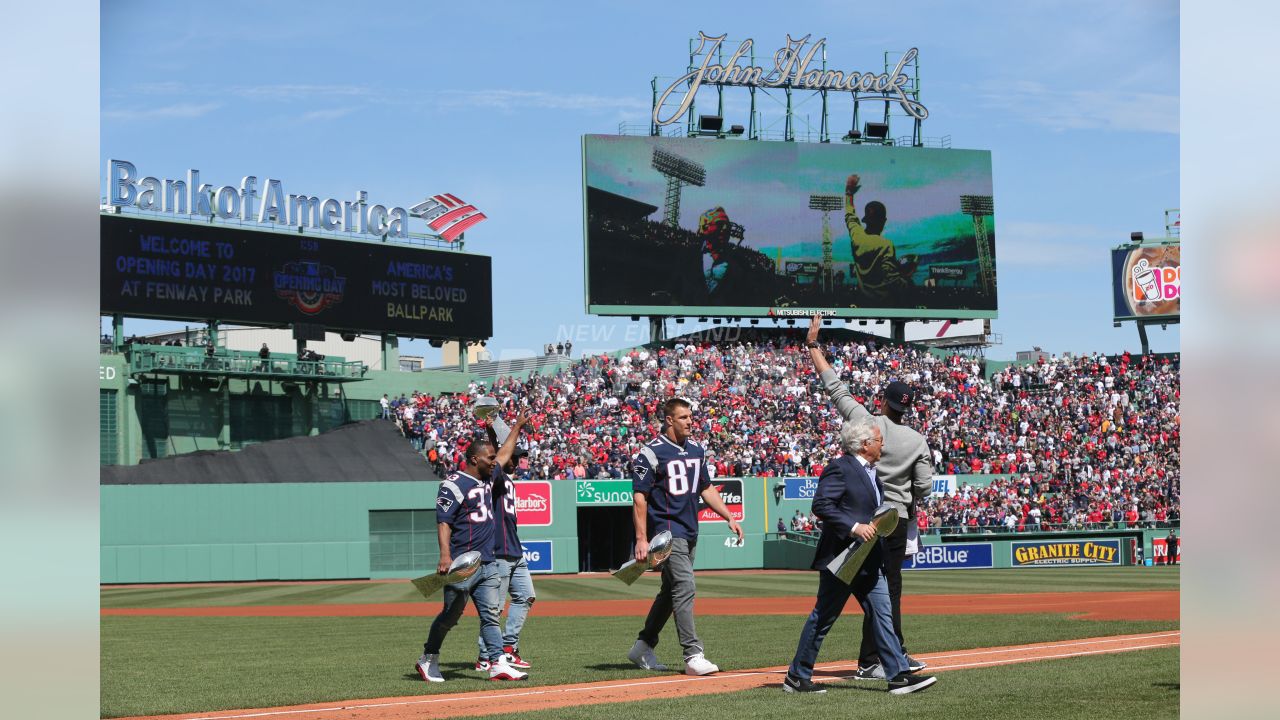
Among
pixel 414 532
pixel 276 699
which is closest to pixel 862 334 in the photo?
pixel 414 532

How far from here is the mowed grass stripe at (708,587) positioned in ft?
86.9

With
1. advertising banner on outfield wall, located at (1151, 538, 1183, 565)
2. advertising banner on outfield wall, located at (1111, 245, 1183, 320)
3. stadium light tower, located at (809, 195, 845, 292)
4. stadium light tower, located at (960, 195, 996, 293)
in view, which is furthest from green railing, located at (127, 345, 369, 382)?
advertising banner on outfield wall, located at (1111, 245, 1183, 320)

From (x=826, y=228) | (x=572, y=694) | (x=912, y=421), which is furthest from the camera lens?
(x=826, y=228)

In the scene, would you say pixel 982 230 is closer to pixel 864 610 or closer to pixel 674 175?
pixel 674 175

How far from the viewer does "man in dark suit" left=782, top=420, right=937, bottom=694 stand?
8414 mm

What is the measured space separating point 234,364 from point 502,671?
1452 inches

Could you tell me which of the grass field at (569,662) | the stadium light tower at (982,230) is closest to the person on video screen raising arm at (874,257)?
the stadium light tower at (982,230)

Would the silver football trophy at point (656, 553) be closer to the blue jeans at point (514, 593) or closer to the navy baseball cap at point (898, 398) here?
the blue jeans at point (514, 593)

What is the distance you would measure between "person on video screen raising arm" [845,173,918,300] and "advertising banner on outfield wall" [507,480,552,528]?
1655 cm

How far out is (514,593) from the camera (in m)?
11.3

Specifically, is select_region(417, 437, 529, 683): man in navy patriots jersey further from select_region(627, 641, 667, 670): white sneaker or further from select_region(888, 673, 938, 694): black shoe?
select_region(888, 673, 938, 694): black shoe

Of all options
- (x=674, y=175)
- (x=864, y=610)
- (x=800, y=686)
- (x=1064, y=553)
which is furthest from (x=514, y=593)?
(x=674, y=175)

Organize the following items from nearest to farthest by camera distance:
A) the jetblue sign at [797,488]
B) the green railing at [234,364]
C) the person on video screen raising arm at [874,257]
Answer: the jetblue sign at [797,488], the green railing at [234,364], the person on video screen raising arm at [874,257]

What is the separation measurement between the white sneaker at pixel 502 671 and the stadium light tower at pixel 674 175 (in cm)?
3791
